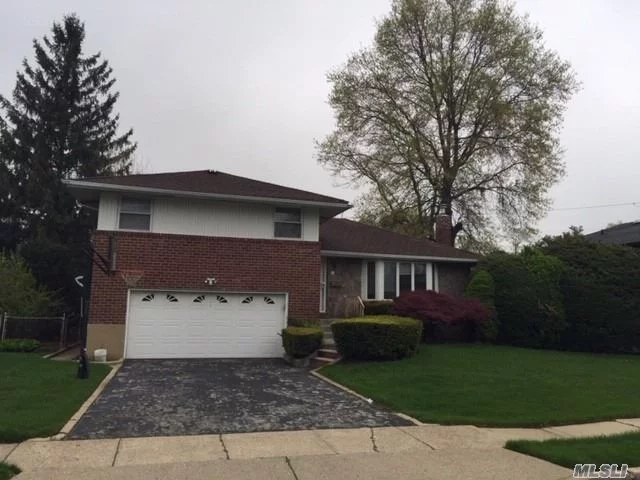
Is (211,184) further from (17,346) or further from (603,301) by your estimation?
(603,301)

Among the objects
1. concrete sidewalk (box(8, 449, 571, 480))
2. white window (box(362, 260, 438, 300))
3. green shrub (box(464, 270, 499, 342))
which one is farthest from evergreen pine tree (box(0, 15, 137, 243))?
concrete sidewalk (box(8, 449, 571, 480))

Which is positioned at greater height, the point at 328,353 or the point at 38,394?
the point at 328,353

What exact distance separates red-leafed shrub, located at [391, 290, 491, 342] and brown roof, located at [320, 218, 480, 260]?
250cm

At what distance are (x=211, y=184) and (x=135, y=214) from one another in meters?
2.40

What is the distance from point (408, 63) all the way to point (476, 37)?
371cm

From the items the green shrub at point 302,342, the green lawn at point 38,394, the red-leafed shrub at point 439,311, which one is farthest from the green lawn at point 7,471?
the red-leafed shrub at point 439,311

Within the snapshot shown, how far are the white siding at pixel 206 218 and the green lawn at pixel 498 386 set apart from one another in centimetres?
495

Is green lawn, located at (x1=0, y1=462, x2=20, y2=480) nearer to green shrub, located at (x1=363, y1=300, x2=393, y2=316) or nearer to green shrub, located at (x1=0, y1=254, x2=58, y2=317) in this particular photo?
green shrub, located at (x1=363, y1=300, x2=393, y2=316)

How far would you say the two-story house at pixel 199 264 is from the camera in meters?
14.4

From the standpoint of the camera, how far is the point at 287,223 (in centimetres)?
1623

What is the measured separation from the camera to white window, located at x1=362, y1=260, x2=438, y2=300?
1875 centimetres

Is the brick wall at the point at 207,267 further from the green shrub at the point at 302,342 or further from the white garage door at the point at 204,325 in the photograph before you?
the green shrub at the point at 302,342

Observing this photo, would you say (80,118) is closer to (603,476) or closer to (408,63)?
(408,63)

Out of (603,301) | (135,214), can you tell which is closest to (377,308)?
(603,301)
